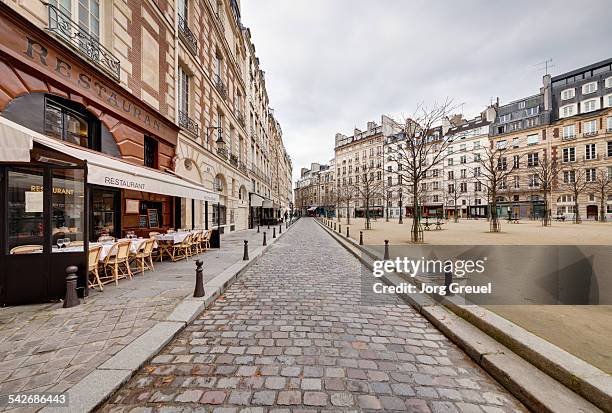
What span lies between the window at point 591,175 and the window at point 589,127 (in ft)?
17.5

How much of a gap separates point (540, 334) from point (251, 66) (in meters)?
30.3

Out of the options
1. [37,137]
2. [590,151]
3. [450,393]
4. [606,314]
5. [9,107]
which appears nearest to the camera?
[450,393]

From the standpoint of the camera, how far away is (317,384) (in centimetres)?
259

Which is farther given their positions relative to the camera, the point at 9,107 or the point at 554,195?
the point at 554,195

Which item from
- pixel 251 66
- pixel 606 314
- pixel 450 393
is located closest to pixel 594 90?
pixel 251 66

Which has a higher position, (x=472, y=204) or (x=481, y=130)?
(x=481, y=130)

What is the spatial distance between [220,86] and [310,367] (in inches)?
736

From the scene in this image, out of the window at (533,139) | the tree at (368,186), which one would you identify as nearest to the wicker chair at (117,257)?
the tree at (368,186)

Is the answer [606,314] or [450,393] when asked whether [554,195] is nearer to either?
[606,314]

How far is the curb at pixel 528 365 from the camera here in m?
2.17

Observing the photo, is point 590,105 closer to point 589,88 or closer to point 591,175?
point 589,88

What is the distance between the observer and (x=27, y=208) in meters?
4.81

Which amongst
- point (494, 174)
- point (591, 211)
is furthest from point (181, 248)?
point (591, 211)

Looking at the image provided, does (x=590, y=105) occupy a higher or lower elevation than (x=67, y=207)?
higher
